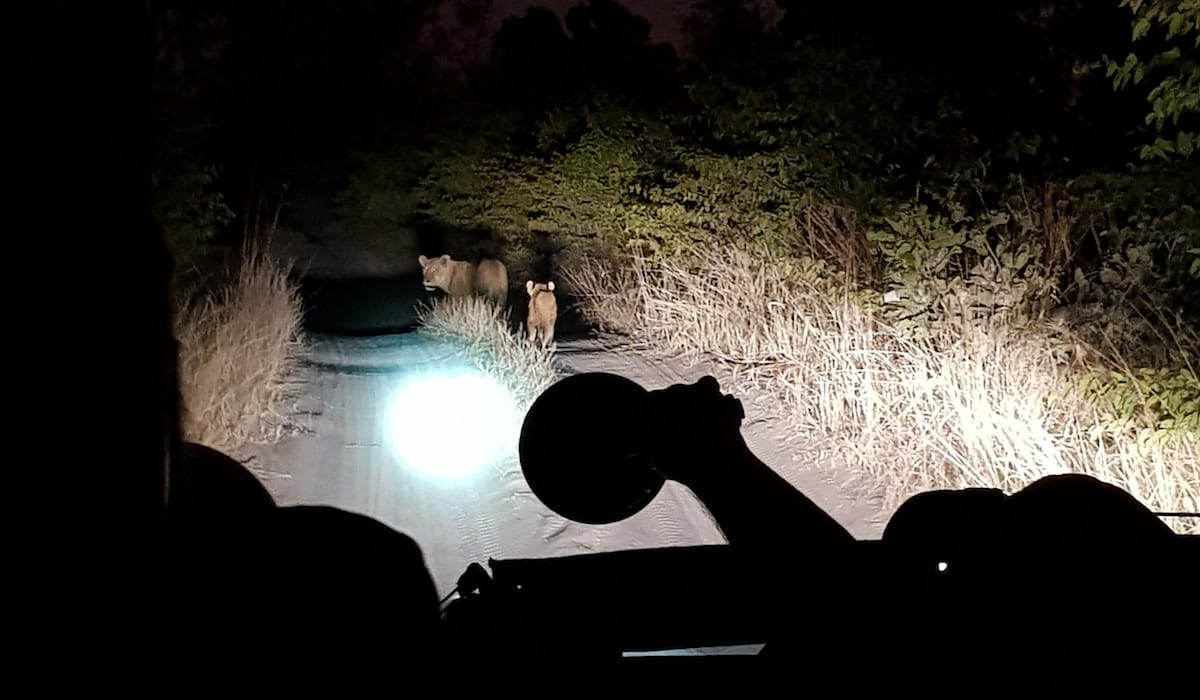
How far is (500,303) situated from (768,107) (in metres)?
2.64

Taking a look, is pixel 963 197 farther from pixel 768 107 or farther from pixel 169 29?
pixel 169 29

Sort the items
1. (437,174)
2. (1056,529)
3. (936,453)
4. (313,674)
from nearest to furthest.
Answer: (313,674), (1056,529), (936,453), (437,174)

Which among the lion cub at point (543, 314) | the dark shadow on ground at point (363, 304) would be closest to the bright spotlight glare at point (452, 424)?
the lion cub at point (543, 314)

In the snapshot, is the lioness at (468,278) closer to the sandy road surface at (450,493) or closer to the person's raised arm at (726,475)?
the sandy road surface at (450,493)

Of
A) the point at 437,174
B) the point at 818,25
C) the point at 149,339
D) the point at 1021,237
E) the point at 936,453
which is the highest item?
the point at 818,25

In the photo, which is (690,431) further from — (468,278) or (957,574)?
(468,278)

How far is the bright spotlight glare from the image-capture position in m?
5.21

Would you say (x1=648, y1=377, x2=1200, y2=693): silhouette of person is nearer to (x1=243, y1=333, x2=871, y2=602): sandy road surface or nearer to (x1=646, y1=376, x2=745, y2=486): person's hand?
(x1=646, y1=376, x2=745, y2=486): person's hand

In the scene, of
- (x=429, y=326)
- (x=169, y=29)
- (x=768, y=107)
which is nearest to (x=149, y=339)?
(x=169, y=29)

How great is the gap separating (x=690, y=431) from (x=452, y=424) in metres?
4.57

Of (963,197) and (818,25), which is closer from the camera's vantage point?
(963,197)

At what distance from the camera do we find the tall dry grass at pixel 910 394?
4449mm

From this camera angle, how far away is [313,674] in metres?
1.06

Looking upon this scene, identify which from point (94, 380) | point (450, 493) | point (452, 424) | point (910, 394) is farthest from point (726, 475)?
point (452, 424)
